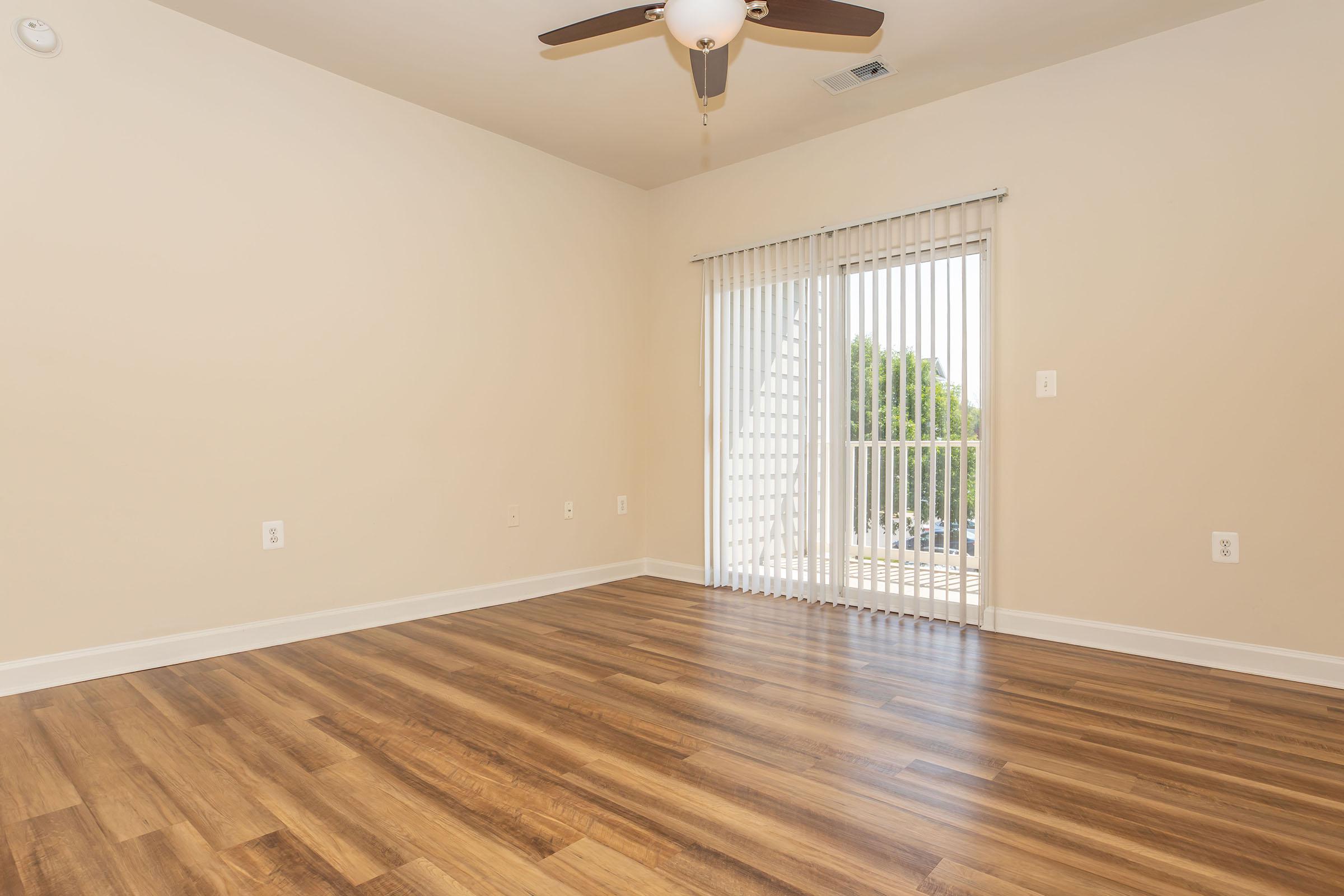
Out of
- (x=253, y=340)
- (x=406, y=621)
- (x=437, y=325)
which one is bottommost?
(x=406, y=621)

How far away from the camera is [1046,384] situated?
3.28 metres

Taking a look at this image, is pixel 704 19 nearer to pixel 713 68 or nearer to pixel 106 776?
pixel 713 68

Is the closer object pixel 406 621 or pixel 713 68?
pixel 713 68

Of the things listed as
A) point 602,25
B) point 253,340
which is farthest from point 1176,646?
point 253,340

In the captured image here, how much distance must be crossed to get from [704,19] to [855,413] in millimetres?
2233

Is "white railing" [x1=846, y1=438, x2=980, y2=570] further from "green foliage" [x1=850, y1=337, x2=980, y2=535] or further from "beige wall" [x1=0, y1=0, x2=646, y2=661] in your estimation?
"beige wall" [x1=0, y1=0, x2=646, y2=661]

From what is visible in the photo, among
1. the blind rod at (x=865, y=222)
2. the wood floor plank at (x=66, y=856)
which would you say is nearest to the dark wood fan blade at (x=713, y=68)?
the blind rod at (x=865, y=222)

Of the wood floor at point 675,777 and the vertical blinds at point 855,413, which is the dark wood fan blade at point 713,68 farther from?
the wood floor at point 675,777

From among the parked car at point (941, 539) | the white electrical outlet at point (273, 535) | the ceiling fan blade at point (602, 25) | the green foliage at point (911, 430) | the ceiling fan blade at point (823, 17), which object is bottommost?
the parked car at point (941, 539)

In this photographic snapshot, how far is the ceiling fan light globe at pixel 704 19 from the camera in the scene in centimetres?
213

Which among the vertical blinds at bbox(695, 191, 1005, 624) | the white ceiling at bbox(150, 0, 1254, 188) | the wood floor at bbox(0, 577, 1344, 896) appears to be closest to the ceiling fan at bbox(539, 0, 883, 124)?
the white ceiling at bbox(150, 0, 1254, 188)

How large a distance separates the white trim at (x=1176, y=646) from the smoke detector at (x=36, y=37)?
174 inches

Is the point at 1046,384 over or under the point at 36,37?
under

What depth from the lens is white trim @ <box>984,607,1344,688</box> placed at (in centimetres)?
264
